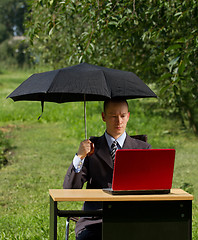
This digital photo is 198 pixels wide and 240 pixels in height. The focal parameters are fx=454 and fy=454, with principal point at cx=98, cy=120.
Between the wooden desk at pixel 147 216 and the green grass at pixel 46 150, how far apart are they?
6.93ft

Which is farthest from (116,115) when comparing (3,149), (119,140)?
(3,149)

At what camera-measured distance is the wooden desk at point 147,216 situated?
8.32ft

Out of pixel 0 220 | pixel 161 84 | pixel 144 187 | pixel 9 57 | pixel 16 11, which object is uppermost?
pixel 16 11

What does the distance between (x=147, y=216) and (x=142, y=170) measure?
27cm

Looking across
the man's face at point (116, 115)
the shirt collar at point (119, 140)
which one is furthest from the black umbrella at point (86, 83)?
the shirt collar at point (119, 140)

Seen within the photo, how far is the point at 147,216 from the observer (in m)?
2.57

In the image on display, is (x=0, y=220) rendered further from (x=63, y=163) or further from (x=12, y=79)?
(x=12, y=79)

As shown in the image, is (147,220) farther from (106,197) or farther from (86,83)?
(86,83)

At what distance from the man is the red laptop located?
0.50 metres

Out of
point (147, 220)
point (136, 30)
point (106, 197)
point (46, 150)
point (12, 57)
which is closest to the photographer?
point (106, 197)

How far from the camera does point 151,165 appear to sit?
2.53 m

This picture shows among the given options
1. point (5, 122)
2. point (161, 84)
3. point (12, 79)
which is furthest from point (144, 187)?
point (12, 79)

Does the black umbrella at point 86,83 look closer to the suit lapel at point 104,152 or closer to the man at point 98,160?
the man at point 98,160

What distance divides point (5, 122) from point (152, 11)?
28.2ft
